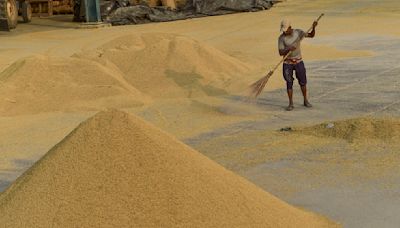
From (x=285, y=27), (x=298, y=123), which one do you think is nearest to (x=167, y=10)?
(x=285, y=27)

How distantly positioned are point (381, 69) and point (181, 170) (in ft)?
26.1

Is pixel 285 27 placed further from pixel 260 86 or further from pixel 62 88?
pixel 62 88

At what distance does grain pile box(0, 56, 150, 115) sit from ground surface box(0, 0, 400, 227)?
0.39 metres

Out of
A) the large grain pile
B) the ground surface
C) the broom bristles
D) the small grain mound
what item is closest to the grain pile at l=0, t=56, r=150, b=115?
the ground surface

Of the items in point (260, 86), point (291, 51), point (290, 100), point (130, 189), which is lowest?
point (290, 100)

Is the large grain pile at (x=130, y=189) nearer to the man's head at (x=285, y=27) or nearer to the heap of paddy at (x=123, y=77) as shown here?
the man's head at (x=285, y=27)

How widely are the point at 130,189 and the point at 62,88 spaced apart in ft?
21.9

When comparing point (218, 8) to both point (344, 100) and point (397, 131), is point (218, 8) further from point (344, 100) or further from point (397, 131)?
point (397, 131)

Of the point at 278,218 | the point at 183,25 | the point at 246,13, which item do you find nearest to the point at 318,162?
the point at 278,218

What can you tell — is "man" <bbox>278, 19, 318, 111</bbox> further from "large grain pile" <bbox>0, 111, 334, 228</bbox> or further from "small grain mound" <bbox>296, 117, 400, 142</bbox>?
"large grain pile" <bbox>0, 111, 334, 228</bbox>

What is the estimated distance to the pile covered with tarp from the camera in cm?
2223

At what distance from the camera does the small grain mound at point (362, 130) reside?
7.66 m

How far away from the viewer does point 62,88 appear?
1098cm

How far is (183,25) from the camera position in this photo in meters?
20.9
